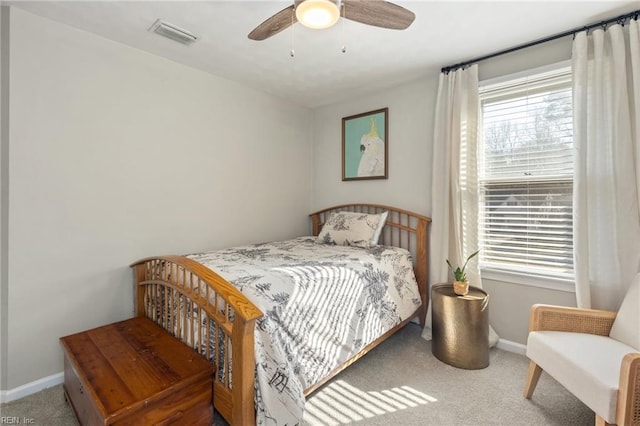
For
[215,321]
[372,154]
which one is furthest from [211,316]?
[372,154]

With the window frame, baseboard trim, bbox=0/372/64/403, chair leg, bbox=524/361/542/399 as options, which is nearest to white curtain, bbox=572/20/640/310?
the window frame

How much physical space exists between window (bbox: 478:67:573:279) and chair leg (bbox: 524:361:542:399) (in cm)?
80

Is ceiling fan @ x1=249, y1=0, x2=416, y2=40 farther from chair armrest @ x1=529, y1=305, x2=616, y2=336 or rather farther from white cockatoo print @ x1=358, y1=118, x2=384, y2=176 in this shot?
chair armrest @ x1=529, y1=305, x2=616, y2=336

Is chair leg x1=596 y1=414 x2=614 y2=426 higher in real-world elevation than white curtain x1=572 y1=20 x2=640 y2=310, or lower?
lower

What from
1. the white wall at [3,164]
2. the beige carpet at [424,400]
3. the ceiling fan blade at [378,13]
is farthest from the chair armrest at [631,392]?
the white wall at [3,164]

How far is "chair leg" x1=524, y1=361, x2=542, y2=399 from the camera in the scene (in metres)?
1.80

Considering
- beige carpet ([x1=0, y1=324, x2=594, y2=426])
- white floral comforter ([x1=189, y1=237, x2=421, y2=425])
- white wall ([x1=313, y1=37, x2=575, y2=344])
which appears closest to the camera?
white floral comforter ([x1=189, y1=237, x2=421, y2=425])

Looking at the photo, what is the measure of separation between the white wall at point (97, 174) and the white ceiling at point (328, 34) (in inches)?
8.6

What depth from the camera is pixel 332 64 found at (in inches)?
106

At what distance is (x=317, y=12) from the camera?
1.37 m

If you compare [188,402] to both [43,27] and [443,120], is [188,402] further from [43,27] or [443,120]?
[443,120]

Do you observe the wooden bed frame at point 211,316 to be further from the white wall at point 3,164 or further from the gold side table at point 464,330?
the white wall at point 3,164

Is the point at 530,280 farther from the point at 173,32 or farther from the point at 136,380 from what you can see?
the point at 173,32

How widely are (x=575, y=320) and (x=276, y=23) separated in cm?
244
